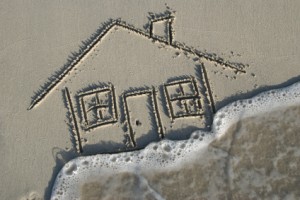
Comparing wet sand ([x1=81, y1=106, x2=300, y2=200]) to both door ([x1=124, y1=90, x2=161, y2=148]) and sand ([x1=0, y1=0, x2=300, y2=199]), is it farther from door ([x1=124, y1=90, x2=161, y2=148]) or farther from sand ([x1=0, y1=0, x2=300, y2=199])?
door ([x1=124, y1=90, x2=161, y2=148])

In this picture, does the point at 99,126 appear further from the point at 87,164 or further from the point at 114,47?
the point at 114,47

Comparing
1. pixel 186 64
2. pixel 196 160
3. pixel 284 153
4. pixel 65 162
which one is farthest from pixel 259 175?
pixel 65 162

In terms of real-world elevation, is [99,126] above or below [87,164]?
above

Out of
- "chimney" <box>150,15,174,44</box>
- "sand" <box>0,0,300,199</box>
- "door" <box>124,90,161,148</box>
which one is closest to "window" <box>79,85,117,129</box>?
"sand" <box>0,0,300,199</box>

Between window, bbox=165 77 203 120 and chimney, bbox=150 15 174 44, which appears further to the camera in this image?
chimney, bbox=150 15 174 44

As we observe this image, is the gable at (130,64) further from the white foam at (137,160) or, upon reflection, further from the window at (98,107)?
the white foam at (137,160)

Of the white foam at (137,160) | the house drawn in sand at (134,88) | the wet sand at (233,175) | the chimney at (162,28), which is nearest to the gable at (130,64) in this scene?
the house drawn in sand at (134,88)
